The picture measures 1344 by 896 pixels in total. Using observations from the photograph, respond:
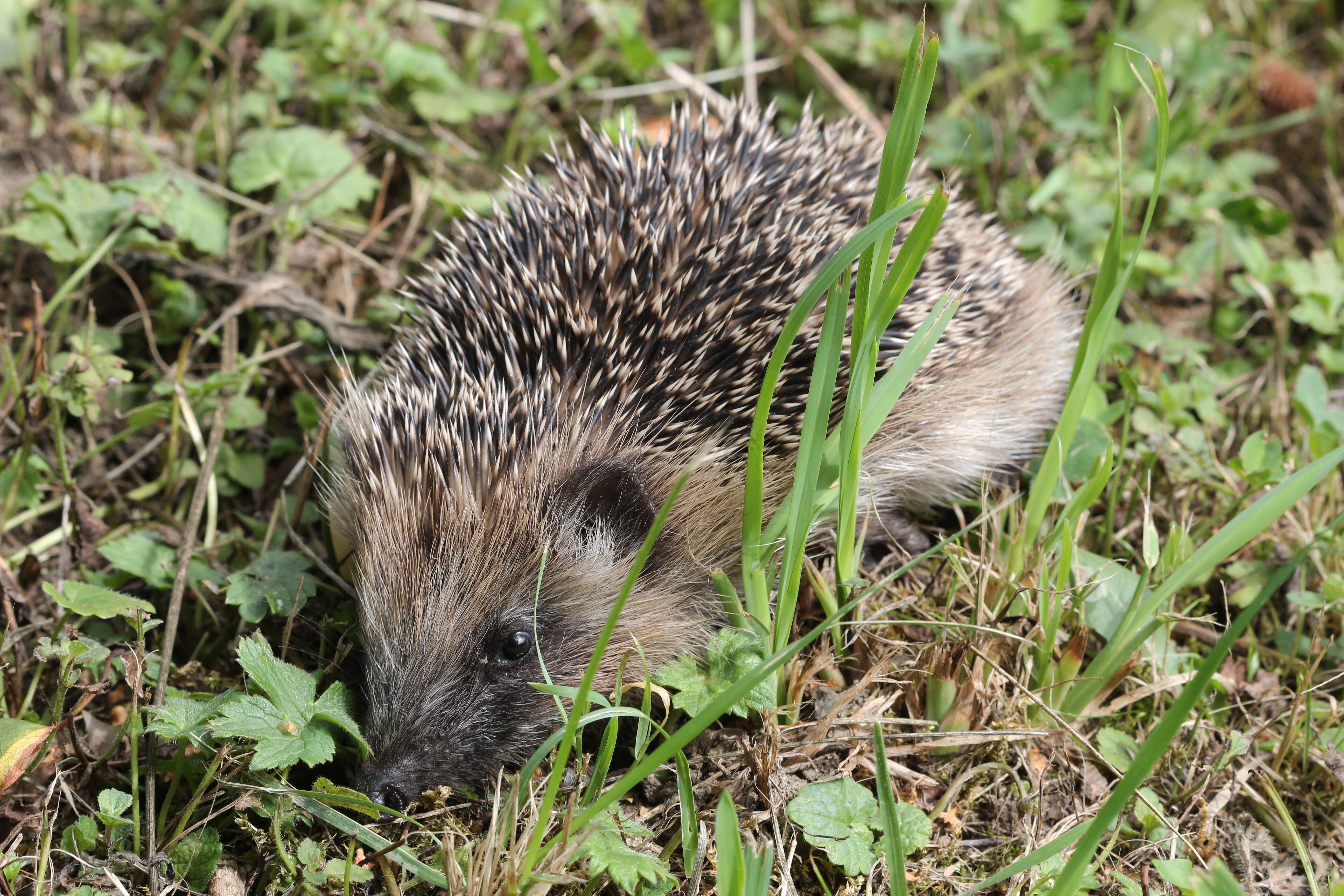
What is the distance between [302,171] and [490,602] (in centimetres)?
198

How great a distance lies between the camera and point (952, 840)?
2.45 metres

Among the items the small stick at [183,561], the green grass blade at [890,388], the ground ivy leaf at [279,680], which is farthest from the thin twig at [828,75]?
the ground ivy leaf at [279,680]

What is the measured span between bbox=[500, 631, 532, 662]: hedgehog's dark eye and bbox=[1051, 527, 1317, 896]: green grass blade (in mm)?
1316

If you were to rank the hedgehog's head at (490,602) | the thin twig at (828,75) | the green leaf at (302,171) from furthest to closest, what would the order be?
the thin twig at (828,75)
the green leaf at (302,171)
the hedgehog's head at (490,602)

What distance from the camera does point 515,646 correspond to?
264 centimetres

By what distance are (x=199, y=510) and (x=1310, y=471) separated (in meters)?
2.62

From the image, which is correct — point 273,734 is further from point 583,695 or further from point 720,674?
point 720,674

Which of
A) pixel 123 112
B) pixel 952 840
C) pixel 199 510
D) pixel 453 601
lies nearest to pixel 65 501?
pixel 199 510

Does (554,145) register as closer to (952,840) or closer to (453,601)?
(453,601)

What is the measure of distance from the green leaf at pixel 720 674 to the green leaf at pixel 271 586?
0.96 meters

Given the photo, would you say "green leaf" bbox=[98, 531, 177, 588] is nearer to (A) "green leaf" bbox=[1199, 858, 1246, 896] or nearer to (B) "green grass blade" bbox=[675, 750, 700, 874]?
(B) "green grass blade" bbox=[675, 750, 700, 874]

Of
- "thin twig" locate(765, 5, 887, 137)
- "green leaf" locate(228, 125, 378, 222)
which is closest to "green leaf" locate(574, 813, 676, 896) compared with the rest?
"green leaf" locate(228, 125, 378, 222)

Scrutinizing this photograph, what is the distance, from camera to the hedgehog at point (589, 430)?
262cm

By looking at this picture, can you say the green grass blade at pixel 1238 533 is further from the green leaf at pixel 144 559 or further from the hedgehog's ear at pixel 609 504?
the green leaf at pixel 144 559
